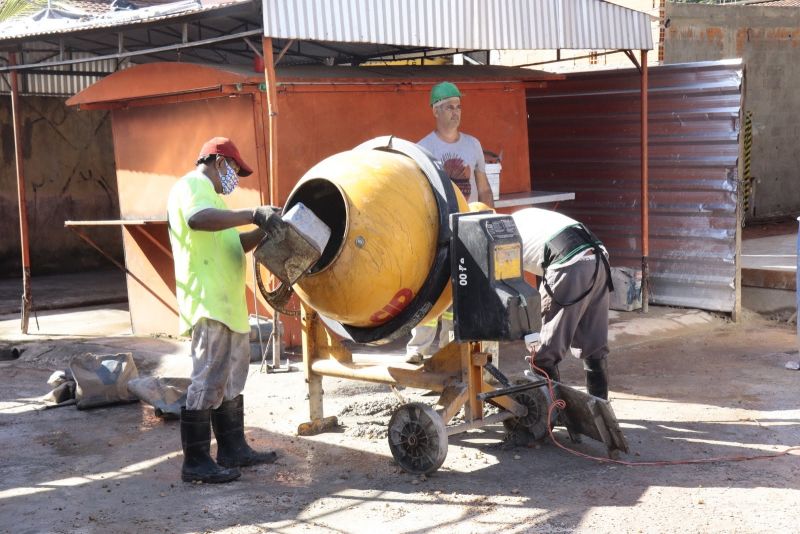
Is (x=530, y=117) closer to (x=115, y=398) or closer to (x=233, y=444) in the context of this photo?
(x=115, y=398)

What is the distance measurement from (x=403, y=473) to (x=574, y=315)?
137 centimetres

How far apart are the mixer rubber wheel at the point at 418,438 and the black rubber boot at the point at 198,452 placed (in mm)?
908

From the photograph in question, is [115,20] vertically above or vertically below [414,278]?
above

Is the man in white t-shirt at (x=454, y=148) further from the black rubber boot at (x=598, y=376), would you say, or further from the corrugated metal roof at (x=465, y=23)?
the black rubber boot at (x=598, y=376)

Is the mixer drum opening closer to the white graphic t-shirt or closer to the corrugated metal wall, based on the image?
the white graphic t-shirt

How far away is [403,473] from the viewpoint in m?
5.45

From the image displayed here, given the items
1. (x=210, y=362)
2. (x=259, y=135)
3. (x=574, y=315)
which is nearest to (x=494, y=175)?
(x=259, y=135)

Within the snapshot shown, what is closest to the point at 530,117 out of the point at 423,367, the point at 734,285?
the point at 734,285

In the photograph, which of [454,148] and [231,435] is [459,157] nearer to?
[454,148]

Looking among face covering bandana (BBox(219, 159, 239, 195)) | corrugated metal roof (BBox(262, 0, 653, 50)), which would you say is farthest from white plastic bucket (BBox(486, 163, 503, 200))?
face covering bandana (BBox(219, 159, 239, 195))

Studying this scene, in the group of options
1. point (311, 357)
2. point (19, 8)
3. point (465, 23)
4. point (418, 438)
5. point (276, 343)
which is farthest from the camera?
point (19, 8)

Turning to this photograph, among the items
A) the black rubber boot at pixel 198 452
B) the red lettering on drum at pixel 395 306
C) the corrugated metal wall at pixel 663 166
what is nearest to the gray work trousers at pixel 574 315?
the red lettering on drum at pixel 395 306

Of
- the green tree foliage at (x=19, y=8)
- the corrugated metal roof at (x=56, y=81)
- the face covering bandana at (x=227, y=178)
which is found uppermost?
the green tree foliage at (x=19, y=8)

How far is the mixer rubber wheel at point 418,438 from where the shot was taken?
5266 millimetres
